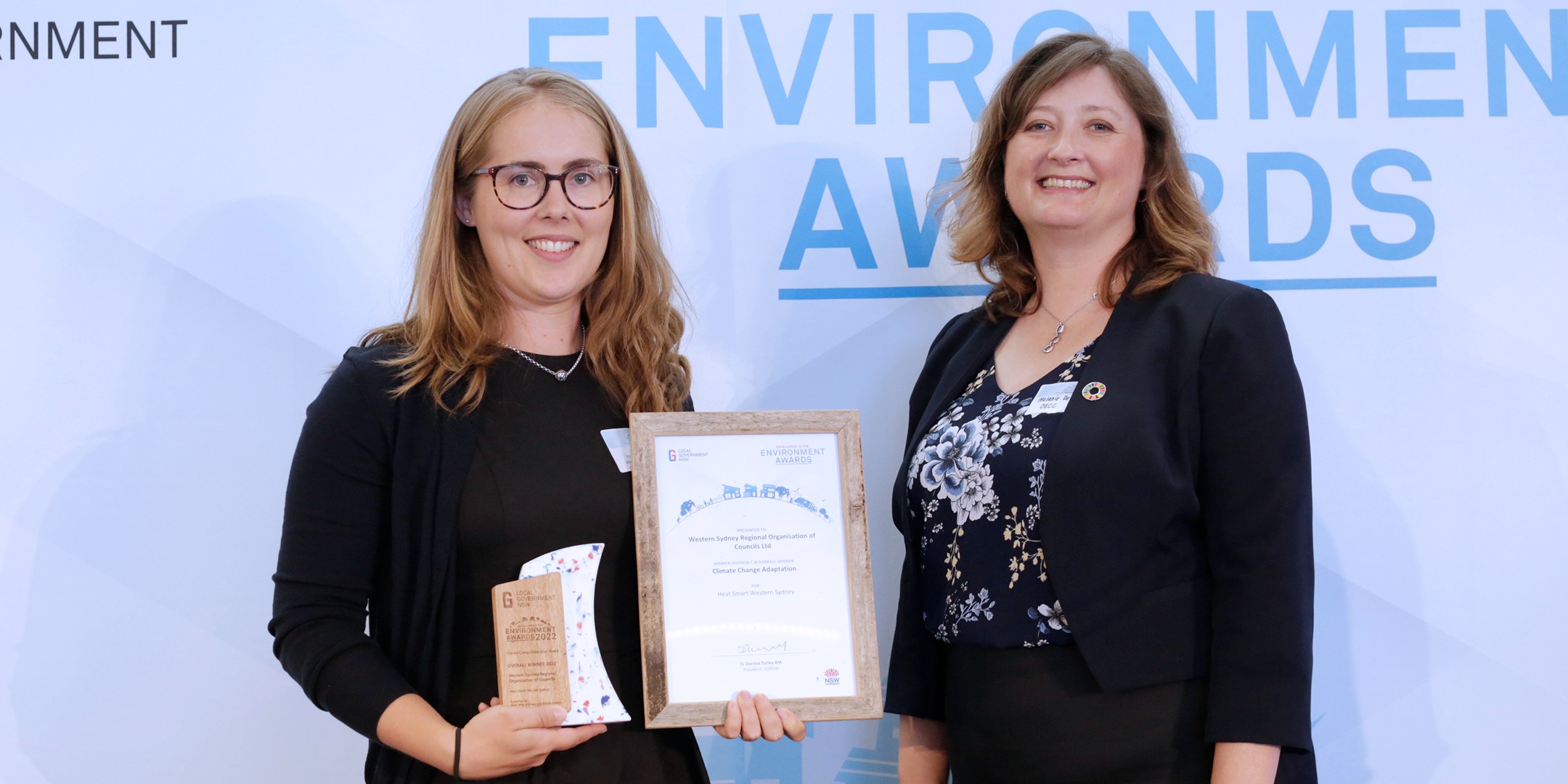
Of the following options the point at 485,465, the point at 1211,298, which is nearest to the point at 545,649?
the point at 485,465

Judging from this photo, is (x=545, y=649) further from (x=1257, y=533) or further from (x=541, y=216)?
(x=1257, y=533)

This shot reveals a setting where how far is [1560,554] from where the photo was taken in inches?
99.4

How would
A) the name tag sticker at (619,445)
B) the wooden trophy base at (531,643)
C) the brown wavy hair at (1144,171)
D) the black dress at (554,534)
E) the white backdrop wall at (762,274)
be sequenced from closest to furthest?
1. the wooden trophy base at (531,643)
2. the black dress at (554,534)
3. the name tag sticker at (619,445)
4. the brown wavy hair at (1144,171)
5. the white backdrop wall at (762,274)

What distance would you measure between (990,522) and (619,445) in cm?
60

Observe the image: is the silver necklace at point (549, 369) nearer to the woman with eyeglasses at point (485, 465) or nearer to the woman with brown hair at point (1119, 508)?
the woman with eyeglasses at point (485, 465)

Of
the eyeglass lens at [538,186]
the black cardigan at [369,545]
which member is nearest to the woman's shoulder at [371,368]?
the black cardigan at [369,545]

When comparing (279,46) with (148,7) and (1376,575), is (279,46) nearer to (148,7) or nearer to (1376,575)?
(148,7)

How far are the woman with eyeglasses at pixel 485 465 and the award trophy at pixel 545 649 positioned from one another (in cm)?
3

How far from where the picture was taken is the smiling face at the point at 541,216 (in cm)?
173

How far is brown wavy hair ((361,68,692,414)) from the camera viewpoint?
5.58 feet

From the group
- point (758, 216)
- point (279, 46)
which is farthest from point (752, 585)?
point (279, 46)

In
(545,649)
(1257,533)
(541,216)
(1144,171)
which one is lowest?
(545,649)

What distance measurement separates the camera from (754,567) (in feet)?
5.57

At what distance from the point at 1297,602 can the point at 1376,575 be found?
3.70ft
